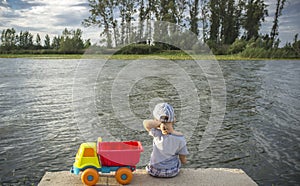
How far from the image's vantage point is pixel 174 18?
35.7 metres

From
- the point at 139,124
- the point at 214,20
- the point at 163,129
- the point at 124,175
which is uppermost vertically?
the point at 214,20

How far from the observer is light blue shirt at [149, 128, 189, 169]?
12.2 ft

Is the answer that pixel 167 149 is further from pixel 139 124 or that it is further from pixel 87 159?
pixel 139 124

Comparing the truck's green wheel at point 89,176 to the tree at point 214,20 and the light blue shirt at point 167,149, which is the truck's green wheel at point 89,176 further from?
the tree at point 214,20

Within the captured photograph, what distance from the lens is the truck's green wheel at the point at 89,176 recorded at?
3467 mm

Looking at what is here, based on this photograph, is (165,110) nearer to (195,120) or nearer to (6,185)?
(6,185)

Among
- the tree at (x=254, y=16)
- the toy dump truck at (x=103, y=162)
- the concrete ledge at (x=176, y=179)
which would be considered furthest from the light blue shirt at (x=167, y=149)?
the tree at (x=254, y=16)

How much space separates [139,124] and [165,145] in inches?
143

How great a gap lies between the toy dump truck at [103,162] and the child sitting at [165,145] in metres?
0.29

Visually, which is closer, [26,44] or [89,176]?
[89,176]

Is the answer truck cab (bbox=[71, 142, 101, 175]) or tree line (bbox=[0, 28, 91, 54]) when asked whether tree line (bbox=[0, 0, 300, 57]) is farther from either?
truck cab (bbox=[71, 142, 101, 175])

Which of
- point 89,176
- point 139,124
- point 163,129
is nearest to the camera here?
point 89,176

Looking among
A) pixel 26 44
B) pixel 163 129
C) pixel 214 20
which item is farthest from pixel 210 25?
pixel 163 129

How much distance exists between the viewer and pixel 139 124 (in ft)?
24.1
